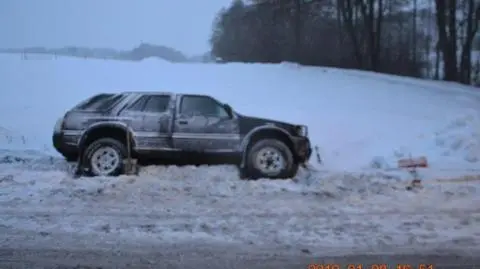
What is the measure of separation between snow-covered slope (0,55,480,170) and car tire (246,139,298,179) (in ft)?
5.38

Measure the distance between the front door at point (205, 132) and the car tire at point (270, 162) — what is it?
14.7 inches

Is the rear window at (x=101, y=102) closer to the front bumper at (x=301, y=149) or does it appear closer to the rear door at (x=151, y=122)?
the rear door at (x=151, y=122)

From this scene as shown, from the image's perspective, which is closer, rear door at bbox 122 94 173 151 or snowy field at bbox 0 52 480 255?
snowy field at bbox 0 52 480 255

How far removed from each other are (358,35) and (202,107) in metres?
18.0

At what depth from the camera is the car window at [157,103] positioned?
1029cm

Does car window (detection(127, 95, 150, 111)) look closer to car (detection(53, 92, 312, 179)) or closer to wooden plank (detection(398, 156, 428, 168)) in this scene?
car (detection(53, 92, 312, 179))

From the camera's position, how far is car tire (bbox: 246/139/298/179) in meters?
10.0

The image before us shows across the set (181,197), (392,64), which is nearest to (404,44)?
(392,64)

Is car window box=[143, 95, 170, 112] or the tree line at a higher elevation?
the tree line

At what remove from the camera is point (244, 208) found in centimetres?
809

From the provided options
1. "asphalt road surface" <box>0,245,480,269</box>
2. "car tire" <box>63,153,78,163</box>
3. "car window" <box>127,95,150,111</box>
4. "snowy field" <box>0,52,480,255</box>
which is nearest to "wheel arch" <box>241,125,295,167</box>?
"snowy field" <box>0,52,480,255</box>

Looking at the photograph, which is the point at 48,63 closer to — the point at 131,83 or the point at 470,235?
the point at 131,83
